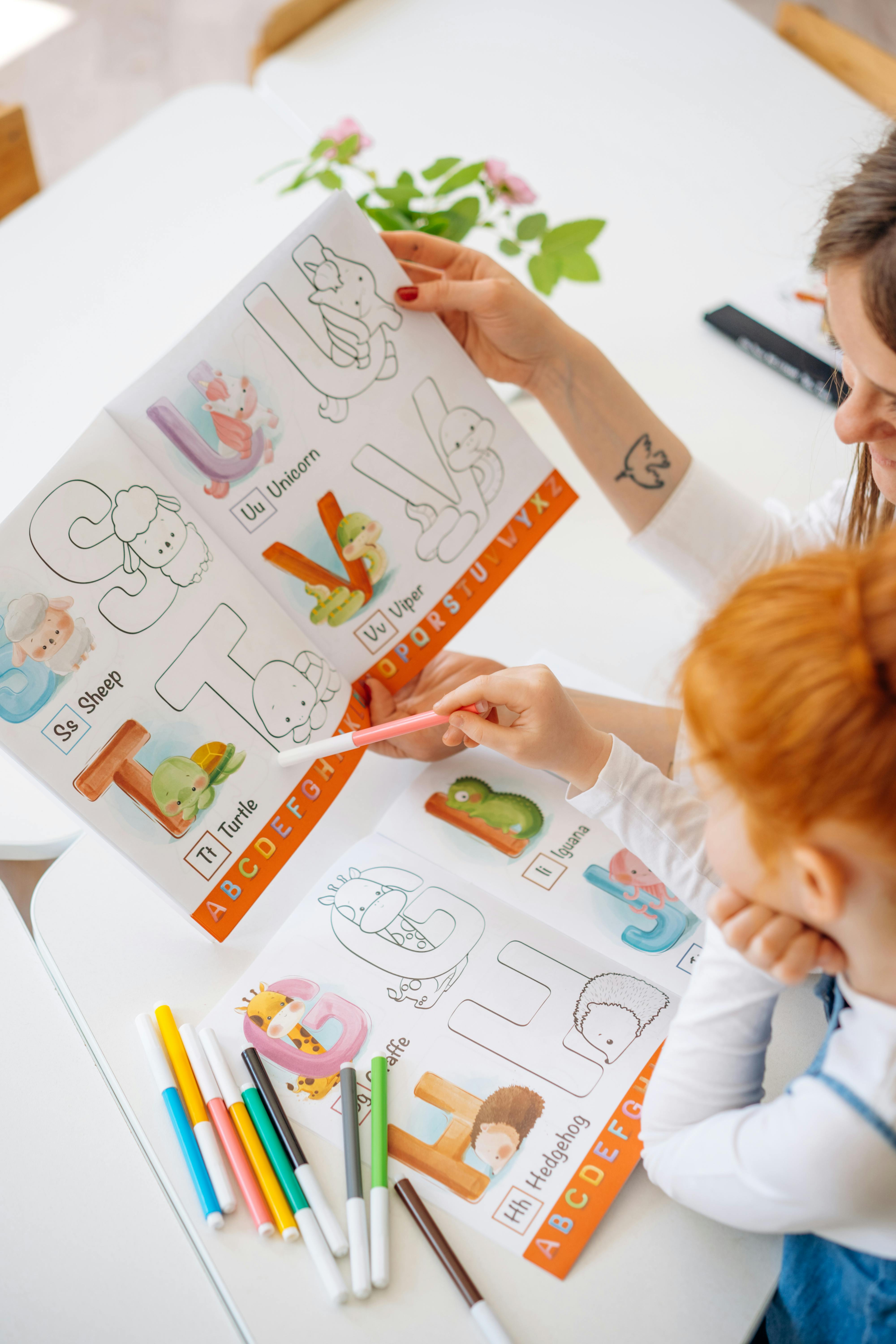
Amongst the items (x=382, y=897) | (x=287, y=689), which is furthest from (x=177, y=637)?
(x=382, y=897)

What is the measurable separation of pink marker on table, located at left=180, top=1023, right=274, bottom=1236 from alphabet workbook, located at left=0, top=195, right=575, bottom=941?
0.08 m

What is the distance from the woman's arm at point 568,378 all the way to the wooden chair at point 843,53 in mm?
781

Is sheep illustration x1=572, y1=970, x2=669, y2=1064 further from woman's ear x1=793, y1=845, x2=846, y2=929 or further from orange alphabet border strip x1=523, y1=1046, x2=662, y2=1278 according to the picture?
woman's ear x1=793, y1=845, x2=846, y2=929

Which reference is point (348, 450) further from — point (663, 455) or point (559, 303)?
point (559, 303)

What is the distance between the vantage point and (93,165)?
139 cm

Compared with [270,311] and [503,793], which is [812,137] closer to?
[270,311]

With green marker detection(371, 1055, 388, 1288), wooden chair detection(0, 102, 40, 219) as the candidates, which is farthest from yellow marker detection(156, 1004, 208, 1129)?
wooden chair detection(0, 102, 40, 219)

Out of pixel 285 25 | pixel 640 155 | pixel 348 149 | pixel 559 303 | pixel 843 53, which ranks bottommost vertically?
pixel 348 149

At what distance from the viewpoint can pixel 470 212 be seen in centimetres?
105

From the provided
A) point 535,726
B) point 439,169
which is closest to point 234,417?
point 535,726

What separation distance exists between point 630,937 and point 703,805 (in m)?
0.12

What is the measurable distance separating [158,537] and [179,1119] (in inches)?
16.0

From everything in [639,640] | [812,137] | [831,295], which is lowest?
[639,640]

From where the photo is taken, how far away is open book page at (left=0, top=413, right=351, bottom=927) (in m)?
0.69
